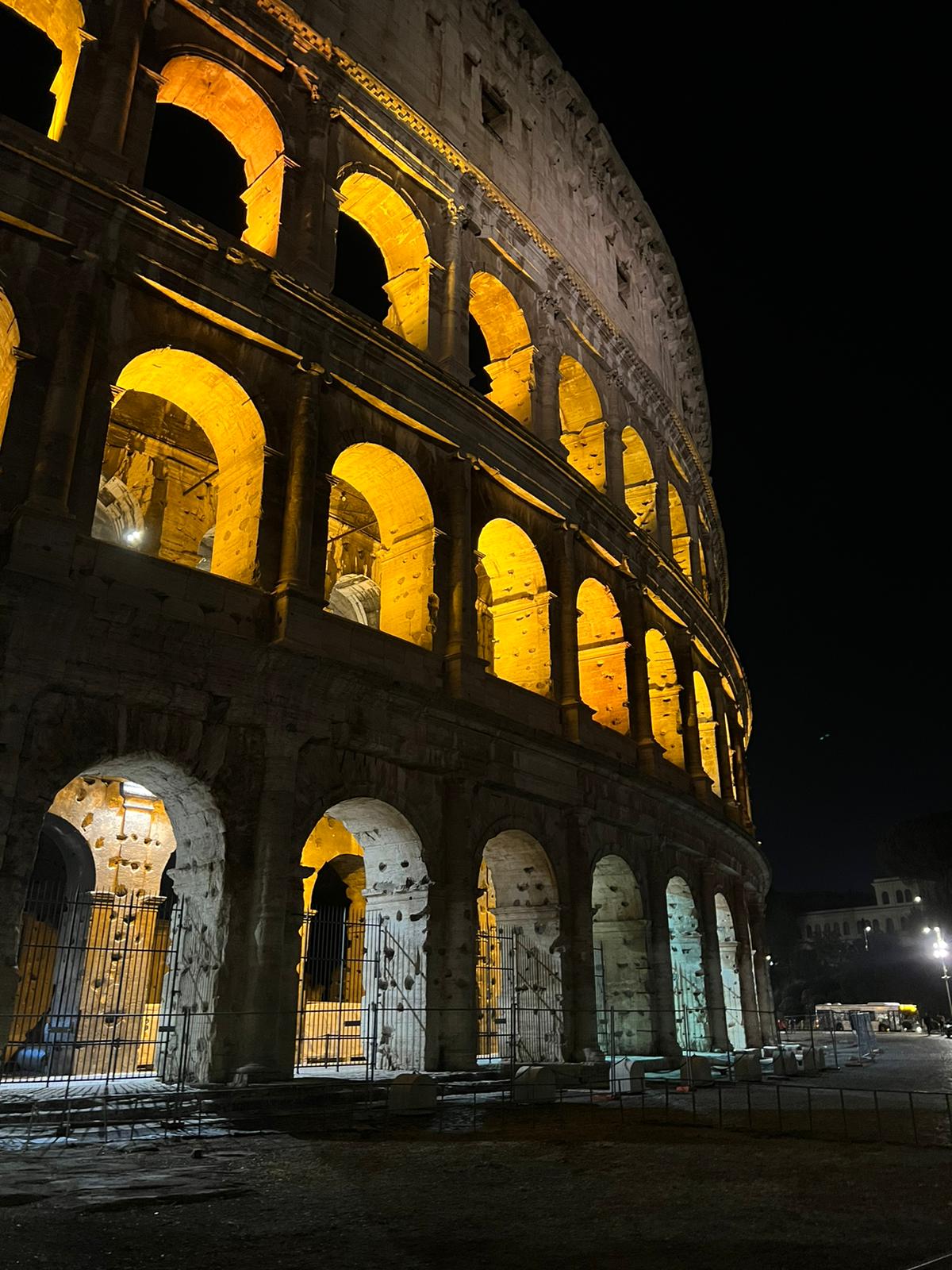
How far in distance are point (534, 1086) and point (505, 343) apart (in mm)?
12736

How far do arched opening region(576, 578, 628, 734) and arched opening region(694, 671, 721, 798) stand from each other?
5.14 m

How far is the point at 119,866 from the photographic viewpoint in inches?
545

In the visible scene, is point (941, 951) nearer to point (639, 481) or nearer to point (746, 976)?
point (746, 976)

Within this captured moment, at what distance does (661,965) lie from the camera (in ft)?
53.9

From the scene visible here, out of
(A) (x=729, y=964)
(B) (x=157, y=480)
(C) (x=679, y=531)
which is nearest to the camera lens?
(B) (x=157, y=480)

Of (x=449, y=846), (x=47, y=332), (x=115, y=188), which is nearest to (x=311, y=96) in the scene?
(x=115, y=188)

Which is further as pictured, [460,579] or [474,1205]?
[460,579]

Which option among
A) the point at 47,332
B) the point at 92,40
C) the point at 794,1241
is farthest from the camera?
the point at 92,40

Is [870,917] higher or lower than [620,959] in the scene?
higher

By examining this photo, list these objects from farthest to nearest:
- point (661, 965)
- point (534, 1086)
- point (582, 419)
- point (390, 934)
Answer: point (582, 419), point (661, 965), point (390, 934), point (534, 1086)

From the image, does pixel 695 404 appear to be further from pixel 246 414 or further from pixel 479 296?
pixel 246 414

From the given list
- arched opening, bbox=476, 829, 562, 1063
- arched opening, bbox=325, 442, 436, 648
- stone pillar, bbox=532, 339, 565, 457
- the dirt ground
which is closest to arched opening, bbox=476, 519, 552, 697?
arched opening, bbox=325, 442, 436, 648

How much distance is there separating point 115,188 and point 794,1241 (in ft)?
38.2

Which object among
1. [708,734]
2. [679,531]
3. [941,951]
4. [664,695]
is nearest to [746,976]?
[708,734]
